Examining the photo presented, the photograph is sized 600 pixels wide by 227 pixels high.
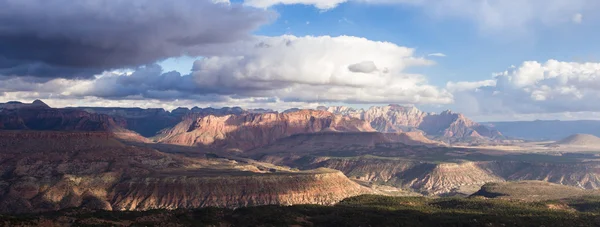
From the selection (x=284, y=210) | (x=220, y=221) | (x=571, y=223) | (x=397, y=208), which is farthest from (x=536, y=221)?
(x=220, y=221)

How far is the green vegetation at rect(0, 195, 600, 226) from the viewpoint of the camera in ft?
400

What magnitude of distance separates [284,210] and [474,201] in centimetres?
6623

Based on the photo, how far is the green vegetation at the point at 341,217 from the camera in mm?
121806

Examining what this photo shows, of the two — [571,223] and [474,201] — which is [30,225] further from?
[474,201]

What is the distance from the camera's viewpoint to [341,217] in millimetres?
140750

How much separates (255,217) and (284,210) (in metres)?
15.0

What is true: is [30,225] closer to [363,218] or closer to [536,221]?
[363,218]

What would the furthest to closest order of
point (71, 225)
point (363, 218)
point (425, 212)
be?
point (425, 212) < point (363, 218) < point (71, 225)

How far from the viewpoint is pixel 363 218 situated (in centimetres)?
13838

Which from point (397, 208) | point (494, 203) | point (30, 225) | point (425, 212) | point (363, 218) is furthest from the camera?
point (494, 203)

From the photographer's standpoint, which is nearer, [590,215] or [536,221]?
[536,221]

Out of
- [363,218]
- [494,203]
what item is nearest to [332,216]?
[363,218]

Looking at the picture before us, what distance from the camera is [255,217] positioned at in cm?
13912

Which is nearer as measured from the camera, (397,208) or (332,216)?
(332,216)
